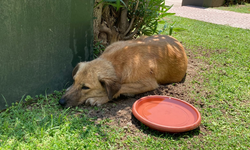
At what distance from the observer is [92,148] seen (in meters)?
3.07

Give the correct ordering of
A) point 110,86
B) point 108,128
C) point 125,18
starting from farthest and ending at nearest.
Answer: point 125,18 < point 110,86 < point 108,128

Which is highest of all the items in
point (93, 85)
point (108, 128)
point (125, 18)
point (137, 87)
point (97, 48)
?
point (125, 18)

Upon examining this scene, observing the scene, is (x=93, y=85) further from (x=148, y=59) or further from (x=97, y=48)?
(x=97, y=48)

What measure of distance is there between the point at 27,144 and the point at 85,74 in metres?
1.66

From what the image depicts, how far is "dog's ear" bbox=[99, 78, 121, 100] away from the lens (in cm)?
423

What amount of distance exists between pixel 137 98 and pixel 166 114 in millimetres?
824

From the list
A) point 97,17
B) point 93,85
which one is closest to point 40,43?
point 93,85

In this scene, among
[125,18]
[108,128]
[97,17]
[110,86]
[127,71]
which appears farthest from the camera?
[125,18]

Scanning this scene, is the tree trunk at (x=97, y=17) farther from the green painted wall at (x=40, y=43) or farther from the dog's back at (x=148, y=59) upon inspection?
the dog's back at (x=148, y=59)

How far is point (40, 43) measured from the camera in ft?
13.4

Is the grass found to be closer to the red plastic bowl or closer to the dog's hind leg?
the red plastic bowl

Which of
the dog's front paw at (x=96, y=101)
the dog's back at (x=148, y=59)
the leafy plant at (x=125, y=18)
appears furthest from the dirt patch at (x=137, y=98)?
the leafy plant at (x=125, y=18)

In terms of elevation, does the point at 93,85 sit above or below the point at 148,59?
below

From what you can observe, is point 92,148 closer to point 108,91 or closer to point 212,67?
point 108,91
